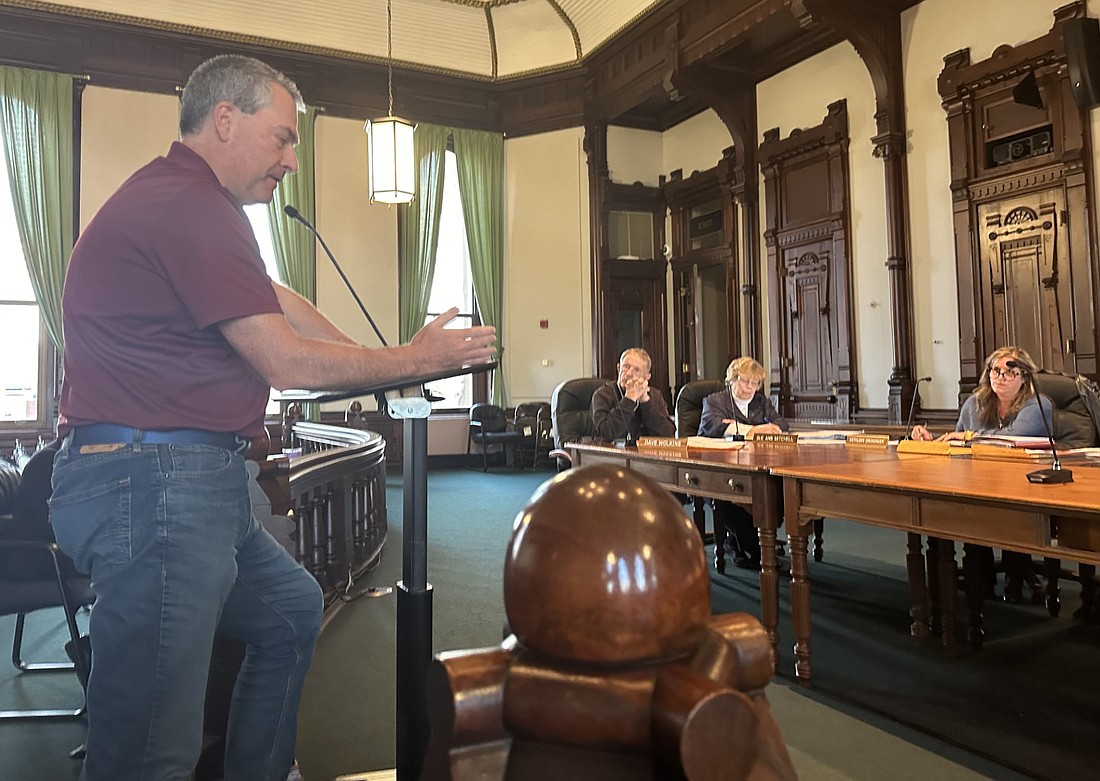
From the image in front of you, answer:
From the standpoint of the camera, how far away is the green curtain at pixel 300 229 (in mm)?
8148

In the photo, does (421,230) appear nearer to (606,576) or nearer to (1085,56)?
(1085,56)

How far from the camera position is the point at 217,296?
38.1 inches

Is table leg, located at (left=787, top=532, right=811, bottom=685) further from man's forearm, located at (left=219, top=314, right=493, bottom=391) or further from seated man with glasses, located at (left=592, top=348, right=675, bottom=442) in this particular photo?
man's forearm, located at (left=219, top=314, right=493, bottom=391)

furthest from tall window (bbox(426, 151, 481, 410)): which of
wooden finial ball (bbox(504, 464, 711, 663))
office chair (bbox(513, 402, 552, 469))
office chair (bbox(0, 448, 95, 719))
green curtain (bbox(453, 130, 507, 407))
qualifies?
wooden finial ball (bbox(504, 464, 711, 663))

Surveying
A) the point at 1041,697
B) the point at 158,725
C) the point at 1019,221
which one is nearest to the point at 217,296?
the point at 158,725

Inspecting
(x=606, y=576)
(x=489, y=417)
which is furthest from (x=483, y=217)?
(x=606, y=576)

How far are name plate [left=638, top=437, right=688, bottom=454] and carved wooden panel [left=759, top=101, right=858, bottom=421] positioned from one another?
3511 millimetres

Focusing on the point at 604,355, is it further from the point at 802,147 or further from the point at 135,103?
the point at 135,103

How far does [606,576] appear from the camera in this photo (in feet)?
1.07

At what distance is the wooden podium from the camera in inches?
36.8

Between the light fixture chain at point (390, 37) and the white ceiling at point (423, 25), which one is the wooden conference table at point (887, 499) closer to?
the white ceiling at point (423, 25)

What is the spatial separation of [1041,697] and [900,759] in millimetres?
661

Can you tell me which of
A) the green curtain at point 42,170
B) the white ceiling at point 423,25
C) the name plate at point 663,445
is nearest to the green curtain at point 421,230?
the white ceiling at point 423,25

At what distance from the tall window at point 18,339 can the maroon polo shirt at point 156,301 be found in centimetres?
787
